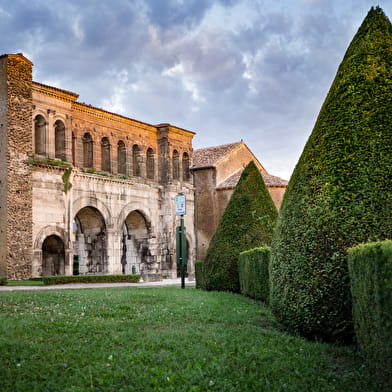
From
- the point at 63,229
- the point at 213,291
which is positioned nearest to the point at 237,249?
the point at 213,291

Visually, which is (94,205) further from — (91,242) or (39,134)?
(39,134)

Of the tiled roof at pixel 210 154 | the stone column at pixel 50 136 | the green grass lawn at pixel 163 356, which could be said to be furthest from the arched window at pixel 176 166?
the green grass lawn at pixel 163 356

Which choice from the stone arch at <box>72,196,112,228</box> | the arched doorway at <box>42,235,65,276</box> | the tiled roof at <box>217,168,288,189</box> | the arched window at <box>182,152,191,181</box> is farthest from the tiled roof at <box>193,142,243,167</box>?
the arched doorway at <box>42,235,65,276</box>

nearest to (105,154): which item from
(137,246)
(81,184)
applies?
(81,184)

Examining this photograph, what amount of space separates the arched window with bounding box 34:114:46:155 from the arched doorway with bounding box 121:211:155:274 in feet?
26.4

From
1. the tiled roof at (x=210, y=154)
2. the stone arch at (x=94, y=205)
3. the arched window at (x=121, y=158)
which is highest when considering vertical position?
the tiled roof at (x=210, y=154)

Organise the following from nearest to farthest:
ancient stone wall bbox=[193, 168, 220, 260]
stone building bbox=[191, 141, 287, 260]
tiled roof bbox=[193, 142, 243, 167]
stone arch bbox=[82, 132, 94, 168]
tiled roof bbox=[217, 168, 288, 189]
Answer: stone arch bbox=[82, 132, 94, 168] < tiled roof bbox=[217, 168, 288, 189] < stone building bbox=[191, 141, 287, 260] < ancient stone wall bbox=[193, 168, 220, 260] < tiled roof bbox=[193, 142, 243, 167]

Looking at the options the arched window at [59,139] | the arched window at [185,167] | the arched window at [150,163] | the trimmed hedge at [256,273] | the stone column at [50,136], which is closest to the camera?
the trimmed hedge at [256,273]

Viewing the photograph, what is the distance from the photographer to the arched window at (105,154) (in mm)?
28172

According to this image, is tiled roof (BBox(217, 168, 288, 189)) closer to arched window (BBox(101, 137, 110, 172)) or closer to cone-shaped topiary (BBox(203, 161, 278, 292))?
arched window (BBox(101, 137, 110, 172))

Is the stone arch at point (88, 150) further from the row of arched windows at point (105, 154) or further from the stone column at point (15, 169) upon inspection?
the stone column at point (15, 169)

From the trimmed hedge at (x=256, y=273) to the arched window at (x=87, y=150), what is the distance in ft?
56.4

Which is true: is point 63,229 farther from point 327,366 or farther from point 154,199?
point 327,366

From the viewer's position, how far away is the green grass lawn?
14.3 feet
